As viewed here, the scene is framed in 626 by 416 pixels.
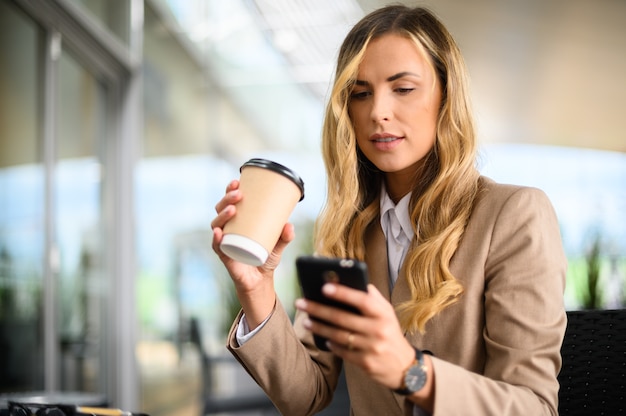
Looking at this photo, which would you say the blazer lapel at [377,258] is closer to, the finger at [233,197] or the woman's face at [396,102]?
the woman's face at [396,102]

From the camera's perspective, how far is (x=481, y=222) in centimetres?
123

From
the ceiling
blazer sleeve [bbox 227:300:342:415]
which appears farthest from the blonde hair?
the ceiling

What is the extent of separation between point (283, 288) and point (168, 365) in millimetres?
1359

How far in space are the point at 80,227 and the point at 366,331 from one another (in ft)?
15.3

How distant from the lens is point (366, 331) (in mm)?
818

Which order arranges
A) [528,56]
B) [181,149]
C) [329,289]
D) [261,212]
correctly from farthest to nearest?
[528,56]
[181,149]
[261,212]
[329,289]

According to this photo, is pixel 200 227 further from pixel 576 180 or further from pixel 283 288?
pixel 576 180

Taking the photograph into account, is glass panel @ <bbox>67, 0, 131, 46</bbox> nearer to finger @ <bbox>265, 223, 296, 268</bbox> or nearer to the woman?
the woman

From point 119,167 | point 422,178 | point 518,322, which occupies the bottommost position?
point 518,322

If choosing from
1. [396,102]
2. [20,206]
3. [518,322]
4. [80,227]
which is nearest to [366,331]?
[518,322]

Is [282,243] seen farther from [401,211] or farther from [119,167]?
[119,167]

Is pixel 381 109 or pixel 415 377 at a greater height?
pixel 381 109

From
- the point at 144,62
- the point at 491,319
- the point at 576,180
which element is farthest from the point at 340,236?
the point at 576,180

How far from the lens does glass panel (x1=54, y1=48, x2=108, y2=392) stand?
15.7 ft
